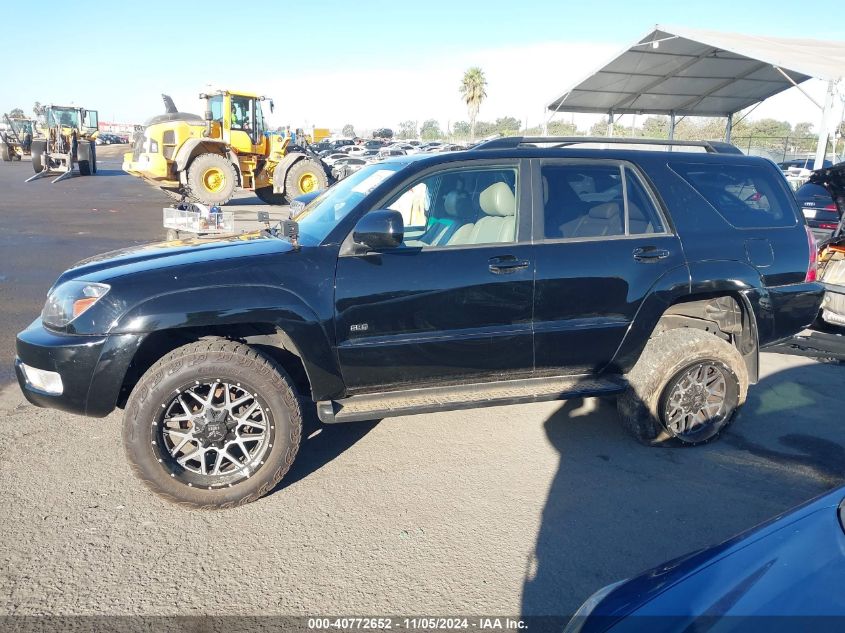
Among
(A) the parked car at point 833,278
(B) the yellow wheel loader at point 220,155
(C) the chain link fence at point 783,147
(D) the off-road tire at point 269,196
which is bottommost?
(A) the parked car at point 833,278

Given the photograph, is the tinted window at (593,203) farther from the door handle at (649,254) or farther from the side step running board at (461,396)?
the side step running board at (461,396)

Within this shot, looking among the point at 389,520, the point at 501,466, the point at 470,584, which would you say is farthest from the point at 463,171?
the point at 470,584

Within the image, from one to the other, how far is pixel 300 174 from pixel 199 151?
2.48m

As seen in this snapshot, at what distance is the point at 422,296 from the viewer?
363 cm

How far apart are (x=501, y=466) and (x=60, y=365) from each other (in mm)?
2514

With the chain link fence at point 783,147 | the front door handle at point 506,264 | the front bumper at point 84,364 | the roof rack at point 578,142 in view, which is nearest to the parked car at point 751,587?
the front door handle at point 506,264

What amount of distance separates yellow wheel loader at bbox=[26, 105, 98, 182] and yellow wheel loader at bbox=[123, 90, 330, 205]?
1063cm

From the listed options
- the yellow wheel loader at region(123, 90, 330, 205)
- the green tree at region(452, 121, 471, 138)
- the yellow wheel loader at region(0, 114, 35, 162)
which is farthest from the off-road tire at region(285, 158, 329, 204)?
the green tree at region(452, 121, 471, 138)

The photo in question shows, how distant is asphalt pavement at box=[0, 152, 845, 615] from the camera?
281cm

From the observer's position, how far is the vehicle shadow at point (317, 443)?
3.87 m

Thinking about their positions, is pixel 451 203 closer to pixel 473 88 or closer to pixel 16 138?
pixel 16 138

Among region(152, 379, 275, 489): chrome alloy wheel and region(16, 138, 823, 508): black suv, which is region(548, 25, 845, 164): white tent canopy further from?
region(152, 379, 275, 489): chrome alloy wheel

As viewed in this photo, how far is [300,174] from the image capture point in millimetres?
16594

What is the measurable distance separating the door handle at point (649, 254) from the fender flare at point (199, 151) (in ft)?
45.0
